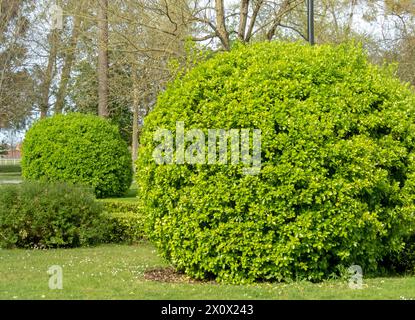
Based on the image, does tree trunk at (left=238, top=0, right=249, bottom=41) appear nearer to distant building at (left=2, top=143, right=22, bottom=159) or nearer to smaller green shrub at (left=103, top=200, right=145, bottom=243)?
smaller green shrub at (left=103, top=200, right=145, bottom=243)

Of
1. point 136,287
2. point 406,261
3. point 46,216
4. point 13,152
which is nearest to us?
point 136,287

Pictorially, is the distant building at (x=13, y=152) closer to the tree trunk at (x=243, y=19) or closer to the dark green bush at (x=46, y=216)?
the tree trunk at (x=243, y=19)

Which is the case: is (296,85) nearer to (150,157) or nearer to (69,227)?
(150,157)

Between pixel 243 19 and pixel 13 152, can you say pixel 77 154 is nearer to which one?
pixel 243 19

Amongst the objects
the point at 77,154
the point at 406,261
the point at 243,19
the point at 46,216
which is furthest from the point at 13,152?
the point at 406,261

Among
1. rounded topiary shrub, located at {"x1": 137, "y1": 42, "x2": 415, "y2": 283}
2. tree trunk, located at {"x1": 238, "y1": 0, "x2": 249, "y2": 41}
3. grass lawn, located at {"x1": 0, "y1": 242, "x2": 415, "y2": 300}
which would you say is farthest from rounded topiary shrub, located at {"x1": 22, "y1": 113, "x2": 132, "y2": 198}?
rounded topiary shrub, located at {"x1": 137, "y1": 42, "x2": 415, "y2": 283}

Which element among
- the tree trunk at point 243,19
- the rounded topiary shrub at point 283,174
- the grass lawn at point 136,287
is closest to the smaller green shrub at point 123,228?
the grass lawn at point 136,287

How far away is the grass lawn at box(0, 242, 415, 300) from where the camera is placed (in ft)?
20.7

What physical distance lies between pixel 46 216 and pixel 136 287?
4.15m

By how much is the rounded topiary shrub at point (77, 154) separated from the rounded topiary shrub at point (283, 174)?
7.46 meters

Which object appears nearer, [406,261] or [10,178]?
[406,261]

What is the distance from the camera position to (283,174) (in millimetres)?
6840

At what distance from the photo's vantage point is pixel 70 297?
6242 mm

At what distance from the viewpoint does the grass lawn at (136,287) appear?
6.32 metres
